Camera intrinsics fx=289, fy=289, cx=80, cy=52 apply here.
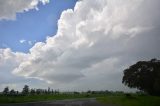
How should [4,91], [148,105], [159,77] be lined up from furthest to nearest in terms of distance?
[4,91]
[159,77]
[148,105]

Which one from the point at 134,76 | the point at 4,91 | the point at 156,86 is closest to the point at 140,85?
the point at 134,76

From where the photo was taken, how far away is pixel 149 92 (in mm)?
95875

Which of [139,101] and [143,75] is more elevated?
[143,75]

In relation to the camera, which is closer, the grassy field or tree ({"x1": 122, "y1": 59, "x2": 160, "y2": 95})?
the grassy field

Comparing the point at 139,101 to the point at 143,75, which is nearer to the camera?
the point at 139,101

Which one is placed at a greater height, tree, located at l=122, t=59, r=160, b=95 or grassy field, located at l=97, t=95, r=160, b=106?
tree, located at l=122, t=59, r=160, b=95

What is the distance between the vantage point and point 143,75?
313 ft

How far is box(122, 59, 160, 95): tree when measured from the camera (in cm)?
9338

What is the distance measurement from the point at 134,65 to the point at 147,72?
715 centimetres

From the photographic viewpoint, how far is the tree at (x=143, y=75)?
93.4 metres

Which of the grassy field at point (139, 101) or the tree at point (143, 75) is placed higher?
the tree at point (143, 75)

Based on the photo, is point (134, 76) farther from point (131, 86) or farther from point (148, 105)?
point (148, 105)

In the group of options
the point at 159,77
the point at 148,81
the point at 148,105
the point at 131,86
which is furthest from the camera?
the point at 131,86

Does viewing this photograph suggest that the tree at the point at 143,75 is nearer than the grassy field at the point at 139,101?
No
